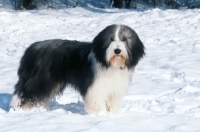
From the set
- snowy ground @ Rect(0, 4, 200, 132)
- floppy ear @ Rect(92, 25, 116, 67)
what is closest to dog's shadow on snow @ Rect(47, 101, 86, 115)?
snowy ground @ Rect(0, 4, 200, 132)

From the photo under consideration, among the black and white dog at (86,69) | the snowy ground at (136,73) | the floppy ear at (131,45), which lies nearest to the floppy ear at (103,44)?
the black and white dog at (86,69)

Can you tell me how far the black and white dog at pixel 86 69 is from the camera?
5.24m

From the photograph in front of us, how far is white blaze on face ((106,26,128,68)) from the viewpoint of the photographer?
5.07 metres

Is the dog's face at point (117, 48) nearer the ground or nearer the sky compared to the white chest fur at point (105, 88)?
nearer the sky

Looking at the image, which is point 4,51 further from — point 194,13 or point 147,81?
point 194,13

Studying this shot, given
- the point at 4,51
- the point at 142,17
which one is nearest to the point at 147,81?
the point at 4,51

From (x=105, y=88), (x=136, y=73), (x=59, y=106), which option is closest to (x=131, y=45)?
(x=105, y=88)

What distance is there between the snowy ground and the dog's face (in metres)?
0.68

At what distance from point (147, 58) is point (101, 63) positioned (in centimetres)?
426

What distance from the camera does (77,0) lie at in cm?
2233

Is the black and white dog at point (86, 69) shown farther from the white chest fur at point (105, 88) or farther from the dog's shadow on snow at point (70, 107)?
the dog's shadow on snow at point (70, 107)

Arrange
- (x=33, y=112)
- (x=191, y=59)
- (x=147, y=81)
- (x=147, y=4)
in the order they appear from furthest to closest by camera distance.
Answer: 1. (x=147, y=4)
2. (x=191, y=59)
3. (x=147, y=81)
4. (x=33, y=112)

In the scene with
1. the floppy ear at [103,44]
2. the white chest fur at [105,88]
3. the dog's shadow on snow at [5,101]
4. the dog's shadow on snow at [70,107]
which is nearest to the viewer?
the floppy ear at [103,44]

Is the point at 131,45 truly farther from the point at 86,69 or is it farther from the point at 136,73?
the point at 136,73
